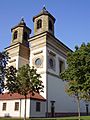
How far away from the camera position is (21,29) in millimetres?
50156

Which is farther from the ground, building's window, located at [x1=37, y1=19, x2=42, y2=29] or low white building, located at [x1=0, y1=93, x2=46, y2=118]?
building's window, located at [x1=37, y1=19, x2=42, y2=29]

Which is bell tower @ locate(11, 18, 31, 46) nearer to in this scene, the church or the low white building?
the church

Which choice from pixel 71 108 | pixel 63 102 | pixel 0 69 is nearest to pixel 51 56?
pixel 63 102

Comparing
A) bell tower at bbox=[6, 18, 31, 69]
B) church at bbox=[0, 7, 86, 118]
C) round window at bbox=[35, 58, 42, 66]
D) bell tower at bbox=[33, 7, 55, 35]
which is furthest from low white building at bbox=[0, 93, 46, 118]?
bell tower at bbox=[33, 7, 55, 35]

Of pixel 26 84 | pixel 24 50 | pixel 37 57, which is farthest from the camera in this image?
pixel 24 50

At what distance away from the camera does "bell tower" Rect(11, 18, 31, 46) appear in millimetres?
49384

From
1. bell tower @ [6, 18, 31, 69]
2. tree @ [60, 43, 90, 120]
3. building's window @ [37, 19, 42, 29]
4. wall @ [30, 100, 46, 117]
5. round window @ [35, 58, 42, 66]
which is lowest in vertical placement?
wall @ [30, 100, 46, 117]

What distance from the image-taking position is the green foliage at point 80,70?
77.4 ft

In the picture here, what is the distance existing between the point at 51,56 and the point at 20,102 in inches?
495

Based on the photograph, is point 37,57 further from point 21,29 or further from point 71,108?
point 71,108

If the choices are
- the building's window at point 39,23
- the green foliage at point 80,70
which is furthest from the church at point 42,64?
the green foliage at point 80,70

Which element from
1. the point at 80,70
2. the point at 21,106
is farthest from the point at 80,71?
the point at 21,106

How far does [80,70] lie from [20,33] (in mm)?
28624

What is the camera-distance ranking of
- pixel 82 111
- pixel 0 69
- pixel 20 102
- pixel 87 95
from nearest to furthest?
pixel 0 69 < pixel 87 95 < pixel 20 102 < pixel 82 111
